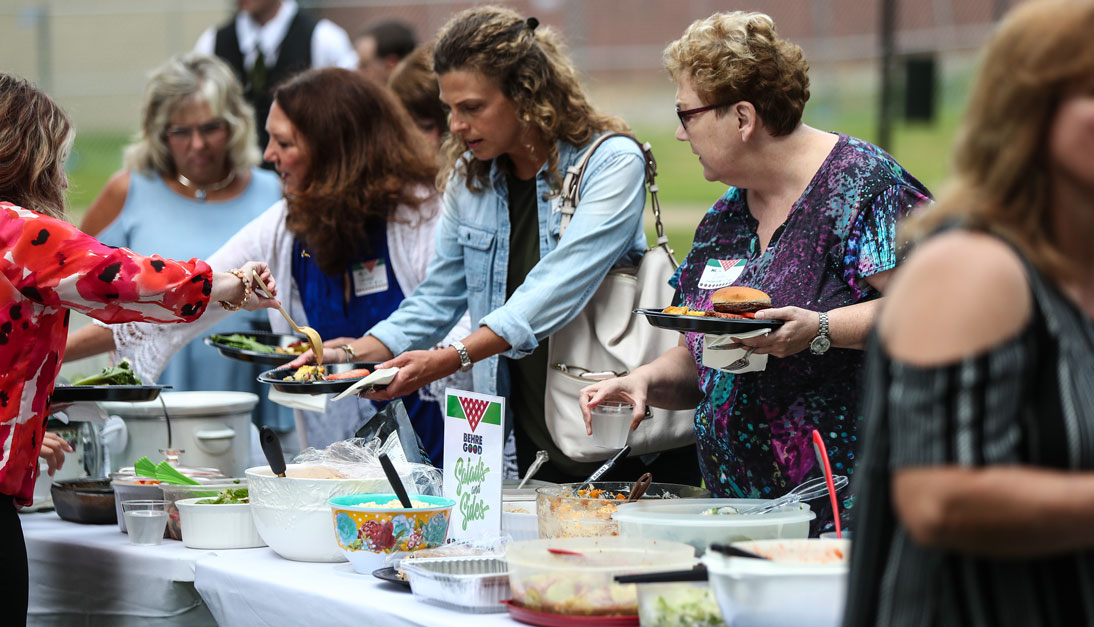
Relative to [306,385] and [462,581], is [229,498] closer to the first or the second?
[306,385]

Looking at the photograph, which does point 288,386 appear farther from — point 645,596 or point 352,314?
point 645,596

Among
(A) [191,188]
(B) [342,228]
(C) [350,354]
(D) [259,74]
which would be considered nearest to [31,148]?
(C) [350,354]

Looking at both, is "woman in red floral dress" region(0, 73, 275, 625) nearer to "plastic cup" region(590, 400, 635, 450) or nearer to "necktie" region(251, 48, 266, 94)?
"plastic cup" region(590, 400, 635, 450)

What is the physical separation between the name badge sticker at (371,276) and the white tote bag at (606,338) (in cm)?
65

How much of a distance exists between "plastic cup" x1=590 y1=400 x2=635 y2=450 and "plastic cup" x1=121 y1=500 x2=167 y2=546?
94 centimetres

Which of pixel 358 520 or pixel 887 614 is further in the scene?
pixel 358 520

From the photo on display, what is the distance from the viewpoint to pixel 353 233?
3213 millimetres

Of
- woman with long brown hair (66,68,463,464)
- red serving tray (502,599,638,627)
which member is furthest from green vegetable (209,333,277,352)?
red serving tray (502,599,638,627)

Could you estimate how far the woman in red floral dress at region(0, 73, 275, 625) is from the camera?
204cm

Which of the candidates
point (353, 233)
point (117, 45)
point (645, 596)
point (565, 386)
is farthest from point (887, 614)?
point (117, 45)

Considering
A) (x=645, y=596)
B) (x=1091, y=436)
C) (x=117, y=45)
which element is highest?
(x=117, y=45)

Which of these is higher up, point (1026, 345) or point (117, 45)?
point (117, 45)

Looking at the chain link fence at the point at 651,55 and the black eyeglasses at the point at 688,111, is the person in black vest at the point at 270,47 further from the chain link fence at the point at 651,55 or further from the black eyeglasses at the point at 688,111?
the chain link fence at the point at 651,55

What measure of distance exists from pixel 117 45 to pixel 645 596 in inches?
626
